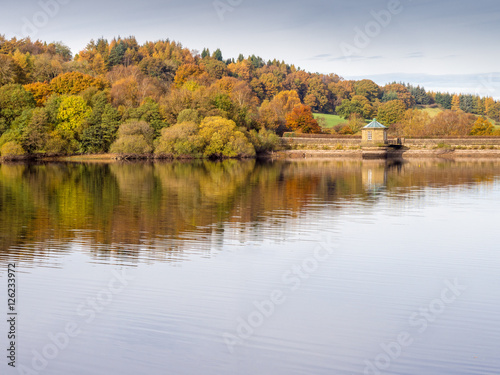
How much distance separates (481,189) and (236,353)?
2858 cm

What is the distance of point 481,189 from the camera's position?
33.7m

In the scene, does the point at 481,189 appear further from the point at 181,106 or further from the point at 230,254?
the point at 181,106

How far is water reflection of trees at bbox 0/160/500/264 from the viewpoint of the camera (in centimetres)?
1739

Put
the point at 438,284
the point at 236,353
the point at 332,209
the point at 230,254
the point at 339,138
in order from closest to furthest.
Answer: the point at 236,353
the point at 438,284
the point at 230,254
the point at 332,209
the point at 339,138

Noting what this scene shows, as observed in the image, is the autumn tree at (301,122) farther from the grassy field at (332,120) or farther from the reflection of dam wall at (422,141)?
the grassy field at (332,120)

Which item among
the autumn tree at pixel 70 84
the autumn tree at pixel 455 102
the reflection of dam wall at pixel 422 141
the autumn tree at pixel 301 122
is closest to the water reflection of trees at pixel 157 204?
the reflection of dam wall at pixel 422 141

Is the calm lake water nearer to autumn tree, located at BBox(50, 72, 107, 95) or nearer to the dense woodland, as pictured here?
the dense woodland

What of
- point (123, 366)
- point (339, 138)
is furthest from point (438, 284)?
point (339, 138)

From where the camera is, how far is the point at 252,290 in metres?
12.0
